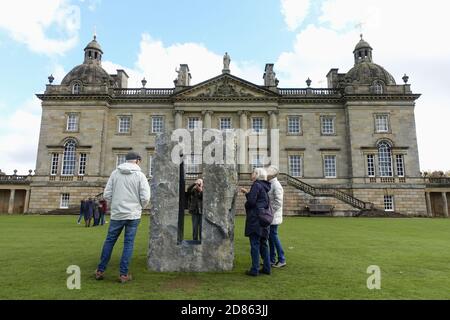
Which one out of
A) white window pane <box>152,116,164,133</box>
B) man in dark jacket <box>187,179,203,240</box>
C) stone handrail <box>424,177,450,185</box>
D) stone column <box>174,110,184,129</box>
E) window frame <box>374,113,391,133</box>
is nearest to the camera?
man in dark jacket <box>187,179,203,240</box>

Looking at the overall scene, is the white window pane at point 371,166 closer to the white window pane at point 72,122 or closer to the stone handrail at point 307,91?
the stone handrail at point 307,91

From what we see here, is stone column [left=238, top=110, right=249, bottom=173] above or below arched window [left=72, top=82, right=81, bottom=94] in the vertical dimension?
below

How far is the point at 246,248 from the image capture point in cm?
941

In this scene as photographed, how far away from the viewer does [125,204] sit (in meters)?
5.76

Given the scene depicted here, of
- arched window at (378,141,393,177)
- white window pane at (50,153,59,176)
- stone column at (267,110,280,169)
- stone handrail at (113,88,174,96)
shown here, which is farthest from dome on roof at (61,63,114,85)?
arched window at (378,141,393,177)

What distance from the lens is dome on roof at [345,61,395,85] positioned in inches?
1359

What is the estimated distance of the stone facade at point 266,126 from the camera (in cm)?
3250

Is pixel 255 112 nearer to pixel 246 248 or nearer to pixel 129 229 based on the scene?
pixel 246 248

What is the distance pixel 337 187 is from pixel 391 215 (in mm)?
5927

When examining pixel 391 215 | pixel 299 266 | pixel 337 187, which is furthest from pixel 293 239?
pixel 337 187

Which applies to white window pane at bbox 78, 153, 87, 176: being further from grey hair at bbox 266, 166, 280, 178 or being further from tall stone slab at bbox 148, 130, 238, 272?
grey hair at bbox 266, 166, 280, 178

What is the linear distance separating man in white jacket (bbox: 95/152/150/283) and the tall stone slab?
784 millimetres

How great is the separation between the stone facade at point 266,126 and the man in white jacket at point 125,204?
27.2m

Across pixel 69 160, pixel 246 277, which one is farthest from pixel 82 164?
pixel 246 277
